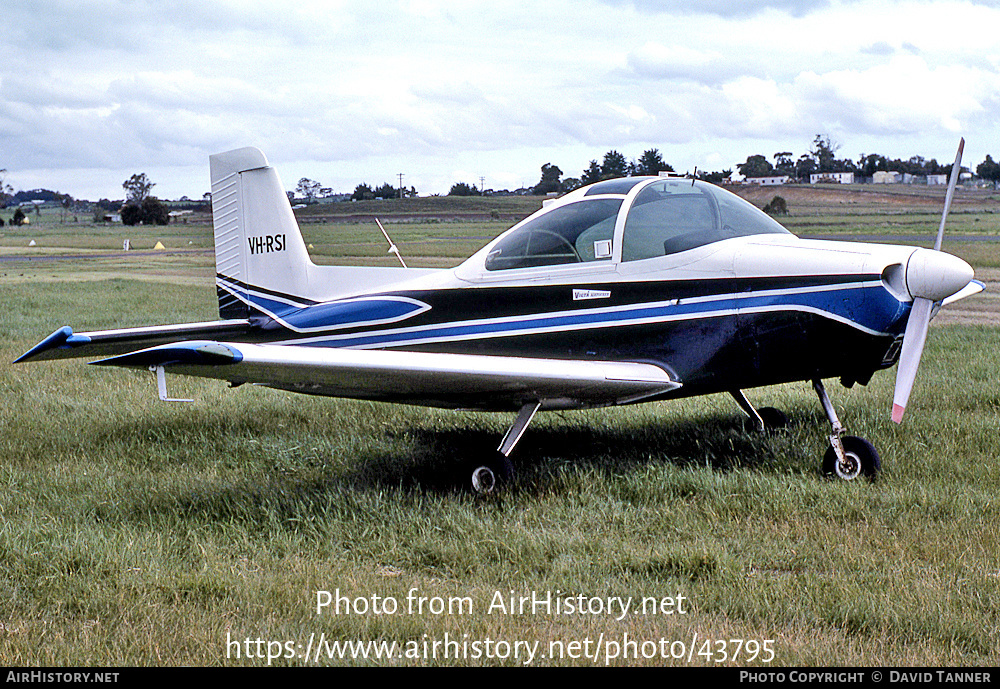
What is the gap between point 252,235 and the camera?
796 centimetres

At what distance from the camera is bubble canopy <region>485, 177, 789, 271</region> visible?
19.8 feet

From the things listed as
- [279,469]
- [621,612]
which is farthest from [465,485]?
[621,612]

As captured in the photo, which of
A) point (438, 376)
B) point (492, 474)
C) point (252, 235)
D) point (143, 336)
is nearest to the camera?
point (438, 376)

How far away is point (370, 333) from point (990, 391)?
5598mm

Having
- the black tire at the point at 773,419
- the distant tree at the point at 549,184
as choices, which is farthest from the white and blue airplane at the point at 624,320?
the distant tree at the point at 549,184

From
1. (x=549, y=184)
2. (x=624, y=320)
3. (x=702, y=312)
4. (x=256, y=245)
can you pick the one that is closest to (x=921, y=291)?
(x=702, y=312)

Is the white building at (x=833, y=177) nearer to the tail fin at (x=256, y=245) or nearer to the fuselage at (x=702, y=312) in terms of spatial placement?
the tail fin at (x=256, y=245)

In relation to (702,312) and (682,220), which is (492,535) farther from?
(682,220)

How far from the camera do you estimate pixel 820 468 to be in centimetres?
612

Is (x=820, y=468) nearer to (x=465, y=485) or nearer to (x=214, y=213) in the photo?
(x=465, y=485)

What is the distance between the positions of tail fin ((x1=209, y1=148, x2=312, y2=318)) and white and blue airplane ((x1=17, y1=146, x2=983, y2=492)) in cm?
95

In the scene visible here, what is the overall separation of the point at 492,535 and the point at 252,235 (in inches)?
166

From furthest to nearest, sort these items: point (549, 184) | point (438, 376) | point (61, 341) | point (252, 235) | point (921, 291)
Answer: point (549, 184) < point (252, 235) < point (438, 376) < point (921, 291) < point (61, 341)

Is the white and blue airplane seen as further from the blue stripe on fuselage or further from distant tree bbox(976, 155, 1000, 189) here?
distant tree bbox(976, 155, 1000, 189)
